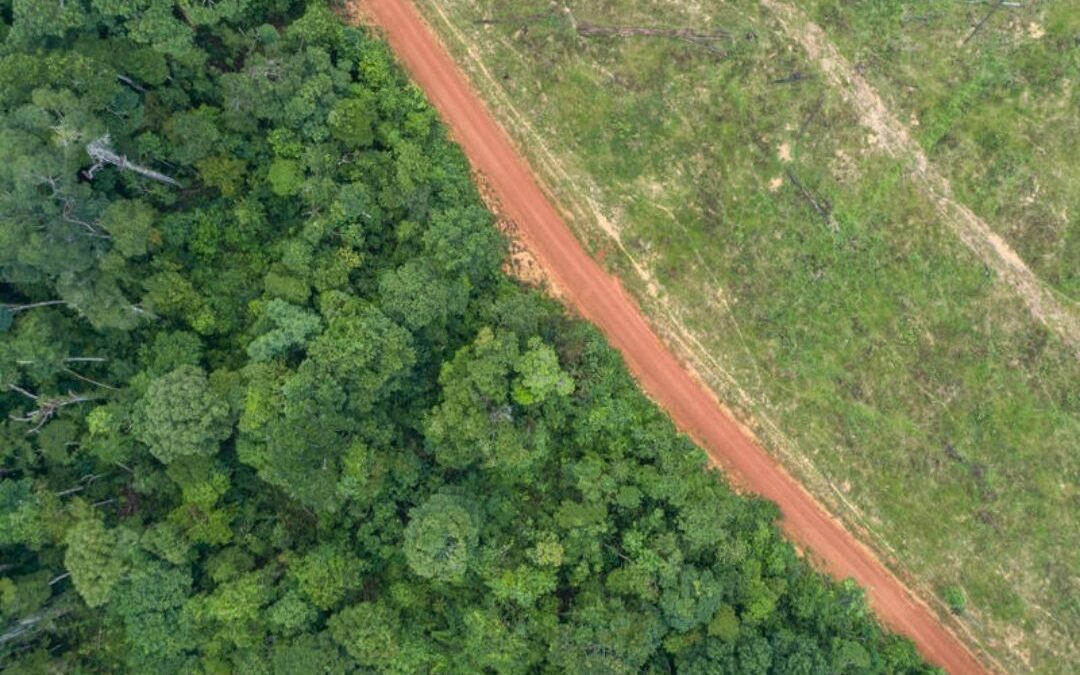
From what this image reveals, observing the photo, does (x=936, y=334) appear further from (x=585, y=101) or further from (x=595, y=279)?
(x=585, y=101)

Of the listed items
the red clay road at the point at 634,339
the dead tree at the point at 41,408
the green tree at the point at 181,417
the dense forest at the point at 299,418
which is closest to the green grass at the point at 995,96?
the red clay road at the point at 634,339

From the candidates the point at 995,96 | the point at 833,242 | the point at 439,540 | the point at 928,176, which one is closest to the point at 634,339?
the point at 833,242

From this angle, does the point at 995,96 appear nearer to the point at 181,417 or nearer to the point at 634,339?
the point at 634,339

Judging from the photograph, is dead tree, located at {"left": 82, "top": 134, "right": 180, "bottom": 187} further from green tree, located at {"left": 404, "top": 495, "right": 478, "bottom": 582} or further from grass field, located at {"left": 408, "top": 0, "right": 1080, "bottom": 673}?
green tree, located at {"left": 404, "top": 495, "right": 478, "bottom": 582}

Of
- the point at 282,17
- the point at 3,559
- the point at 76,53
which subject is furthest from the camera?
the point at 282,17

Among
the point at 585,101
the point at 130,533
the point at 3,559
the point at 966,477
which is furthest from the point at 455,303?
the point at 966,477

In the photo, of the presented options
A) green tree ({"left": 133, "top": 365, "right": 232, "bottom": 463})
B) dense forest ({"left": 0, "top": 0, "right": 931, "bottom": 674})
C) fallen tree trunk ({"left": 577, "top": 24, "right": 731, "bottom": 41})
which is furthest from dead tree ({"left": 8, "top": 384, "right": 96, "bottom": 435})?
fallen tree trunk ({"left": 577, "top": 24, "right": 731, "bottom": 41})
